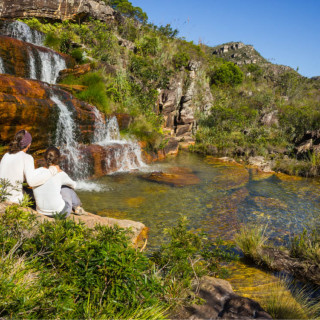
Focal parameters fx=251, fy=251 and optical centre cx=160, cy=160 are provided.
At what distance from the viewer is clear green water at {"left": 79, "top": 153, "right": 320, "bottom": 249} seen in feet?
20.1

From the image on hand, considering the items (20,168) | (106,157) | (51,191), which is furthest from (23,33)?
(51,191)

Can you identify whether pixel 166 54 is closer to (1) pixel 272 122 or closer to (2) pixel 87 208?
(1) pixel 272 122

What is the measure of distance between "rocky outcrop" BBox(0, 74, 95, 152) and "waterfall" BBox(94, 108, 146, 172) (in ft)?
3.90

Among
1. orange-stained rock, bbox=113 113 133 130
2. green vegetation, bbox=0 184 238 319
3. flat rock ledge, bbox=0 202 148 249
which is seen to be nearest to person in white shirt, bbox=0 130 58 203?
flat rock ledge, bbox=0 202 148 249

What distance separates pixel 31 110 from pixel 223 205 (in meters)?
6.63

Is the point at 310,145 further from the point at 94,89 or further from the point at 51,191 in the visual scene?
the point at 51,191

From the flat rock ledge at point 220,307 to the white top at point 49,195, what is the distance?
2520 millimetres

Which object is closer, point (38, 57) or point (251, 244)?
point (251, 244)

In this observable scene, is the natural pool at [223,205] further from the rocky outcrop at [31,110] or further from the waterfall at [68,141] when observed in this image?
the rocky outcrop at [31,110]

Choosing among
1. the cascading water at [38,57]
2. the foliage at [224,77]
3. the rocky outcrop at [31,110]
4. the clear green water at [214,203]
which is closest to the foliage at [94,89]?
the cascading water at [38,57]

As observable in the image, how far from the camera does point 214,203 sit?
7.71m

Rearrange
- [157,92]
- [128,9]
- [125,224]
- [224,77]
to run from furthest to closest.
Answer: [128,9]
[224,77]
[157,92]
[125,224]

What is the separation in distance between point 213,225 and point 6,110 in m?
6.46

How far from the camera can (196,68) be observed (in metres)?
26.8
